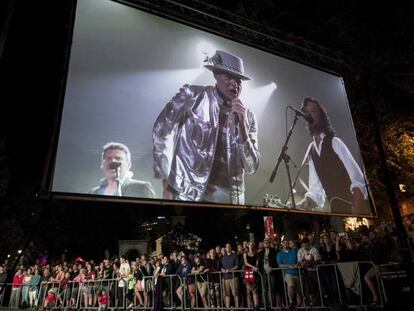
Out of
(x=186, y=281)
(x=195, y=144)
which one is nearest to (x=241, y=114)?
(x=195, y=144)

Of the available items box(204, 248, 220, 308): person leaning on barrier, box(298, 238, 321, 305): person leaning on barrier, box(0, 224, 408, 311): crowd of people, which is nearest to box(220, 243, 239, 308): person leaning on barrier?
box(0, 224, 408, 311): crowd of people

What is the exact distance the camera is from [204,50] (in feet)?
25.8

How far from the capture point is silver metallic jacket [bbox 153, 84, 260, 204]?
21.2 feet

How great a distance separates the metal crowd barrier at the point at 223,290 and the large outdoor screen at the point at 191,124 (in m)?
1.58

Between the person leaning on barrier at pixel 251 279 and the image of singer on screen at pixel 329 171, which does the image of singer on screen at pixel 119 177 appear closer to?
the person leaning on barrier at pixel 251 279

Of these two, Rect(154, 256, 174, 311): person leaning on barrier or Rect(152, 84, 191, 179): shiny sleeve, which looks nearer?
Rect(152, 84, 191, 179): shiny sleeve

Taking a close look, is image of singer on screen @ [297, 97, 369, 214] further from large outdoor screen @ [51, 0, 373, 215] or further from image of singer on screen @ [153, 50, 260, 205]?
image of singer on screen @ [153, 50, 260, 205]

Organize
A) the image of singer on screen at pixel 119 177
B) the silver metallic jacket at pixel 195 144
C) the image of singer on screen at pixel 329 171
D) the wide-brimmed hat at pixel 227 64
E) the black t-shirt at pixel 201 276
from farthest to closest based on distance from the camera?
the image of singer on screen at pixel 329 171 → the wide-brimmed hat at pixel 227 64 → the black t-shirt at pixel 201 276 → the silver metallic jacket at pixel 195 144 → the image of singer on screen at pixel 119 177

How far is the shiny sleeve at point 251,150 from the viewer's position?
741cm

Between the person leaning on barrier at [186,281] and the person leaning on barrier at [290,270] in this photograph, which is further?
the person leaning on barrier at [186,281]

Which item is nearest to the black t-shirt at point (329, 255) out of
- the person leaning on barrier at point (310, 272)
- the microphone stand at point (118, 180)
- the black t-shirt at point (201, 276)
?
the person leaning on barrier at point (310, 272)

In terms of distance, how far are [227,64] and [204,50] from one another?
637mm

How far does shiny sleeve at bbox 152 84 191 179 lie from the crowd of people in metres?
2.32

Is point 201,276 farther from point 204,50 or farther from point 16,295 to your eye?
point 16,295
